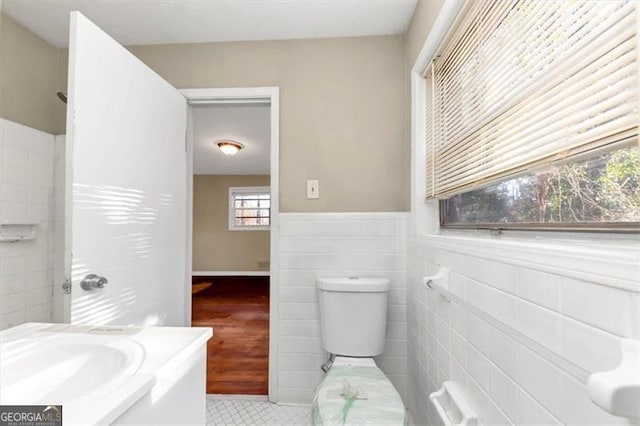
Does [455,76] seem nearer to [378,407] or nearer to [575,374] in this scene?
[575,374]

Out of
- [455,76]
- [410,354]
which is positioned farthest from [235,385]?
[455,76]

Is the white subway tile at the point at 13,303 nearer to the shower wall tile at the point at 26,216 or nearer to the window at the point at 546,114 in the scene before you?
the shower wall tile at the point at 26,216

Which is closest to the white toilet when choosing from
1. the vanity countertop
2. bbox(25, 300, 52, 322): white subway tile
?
the vanity countertop

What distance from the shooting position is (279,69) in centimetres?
196

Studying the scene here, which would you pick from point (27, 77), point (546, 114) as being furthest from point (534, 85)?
point (27, 77)

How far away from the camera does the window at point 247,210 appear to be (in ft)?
21.1

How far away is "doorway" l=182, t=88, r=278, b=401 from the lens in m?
1.97

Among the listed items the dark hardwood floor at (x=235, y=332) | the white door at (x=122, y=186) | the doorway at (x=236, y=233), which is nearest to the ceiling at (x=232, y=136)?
the doorway at (x=236, y=233)

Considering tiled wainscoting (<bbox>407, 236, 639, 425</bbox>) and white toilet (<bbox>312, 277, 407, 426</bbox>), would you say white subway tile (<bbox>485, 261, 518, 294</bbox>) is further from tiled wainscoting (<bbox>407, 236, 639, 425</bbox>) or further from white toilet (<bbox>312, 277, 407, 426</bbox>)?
white toilet (<bbox>312, 277, 407, 426</bbox>)

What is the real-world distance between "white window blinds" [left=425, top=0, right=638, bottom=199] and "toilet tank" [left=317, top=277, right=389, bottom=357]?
0.65 metres

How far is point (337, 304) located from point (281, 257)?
457 millimetres

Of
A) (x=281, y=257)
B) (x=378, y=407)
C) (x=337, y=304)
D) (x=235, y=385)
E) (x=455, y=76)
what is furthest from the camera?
(x=235, y=385)

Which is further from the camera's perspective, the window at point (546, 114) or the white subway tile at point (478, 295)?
the white subway tile at point (478, 295)

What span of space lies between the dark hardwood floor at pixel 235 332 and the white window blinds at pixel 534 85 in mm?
1859
